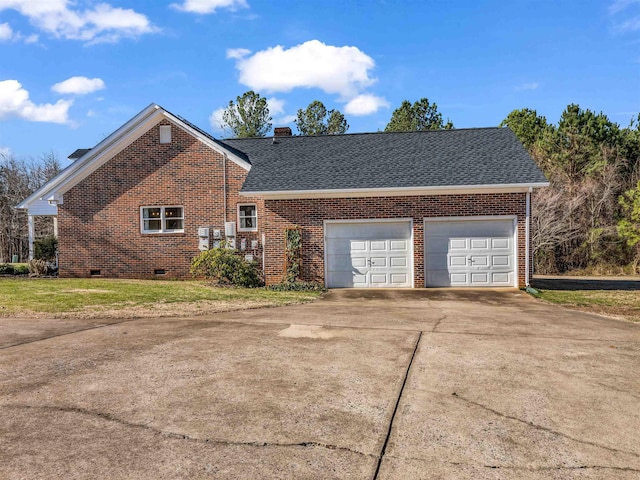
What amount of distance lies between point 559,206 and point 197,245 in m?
21.5

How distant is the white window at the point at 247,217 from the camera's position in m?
18.1

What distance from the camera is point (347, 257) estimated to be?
627 inches

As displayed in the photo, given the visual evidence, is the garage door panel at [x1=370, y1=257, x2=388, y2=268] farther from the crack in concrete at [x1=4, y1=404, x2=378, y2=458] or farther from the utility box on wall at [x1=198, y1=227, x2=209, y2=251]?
the crack in concrete at [x1=4, y1=404, x2=378, y2=458]

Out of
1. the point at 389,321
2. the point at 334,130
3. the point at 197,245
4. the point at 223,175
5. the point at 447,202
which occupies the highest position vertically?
the point at 334,130

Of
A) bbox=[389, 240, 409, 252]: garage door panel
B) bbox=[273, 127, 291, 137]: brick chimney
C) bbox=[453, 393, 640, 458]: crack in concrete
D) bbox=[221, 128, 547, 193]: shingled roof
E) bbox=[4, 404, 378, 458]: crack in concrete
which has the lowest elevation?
bbox=[453, 393, 640, 458]: crack in concrete

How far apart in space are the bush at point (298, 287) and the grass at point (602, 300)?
698 centimetres

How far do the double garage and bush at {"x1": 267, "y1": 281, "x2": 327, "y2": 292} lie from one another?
0.65 meters

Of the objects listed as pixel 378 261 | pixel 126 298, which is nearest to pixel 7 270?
pixel 126 298

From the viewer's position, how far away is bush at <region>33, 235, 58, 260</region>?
2378 centimetres

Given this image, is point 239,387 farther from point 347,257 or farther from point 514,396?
point 347,257

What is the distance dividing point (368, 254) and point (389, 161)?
12.7 ft

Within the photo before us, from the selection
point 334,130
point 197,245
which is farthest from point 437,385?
point 334,130

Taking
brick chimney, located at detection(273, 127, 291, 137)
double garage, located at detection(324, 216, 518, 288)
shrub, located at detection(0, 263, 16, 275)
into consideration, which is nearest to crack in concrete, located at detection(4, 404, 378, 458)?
double garage, located at detection(324, 216, 518, 288)

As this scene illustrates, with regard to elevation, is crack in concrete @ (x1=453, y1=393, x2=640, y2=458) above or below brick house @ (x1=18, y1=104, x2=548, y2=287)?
below
